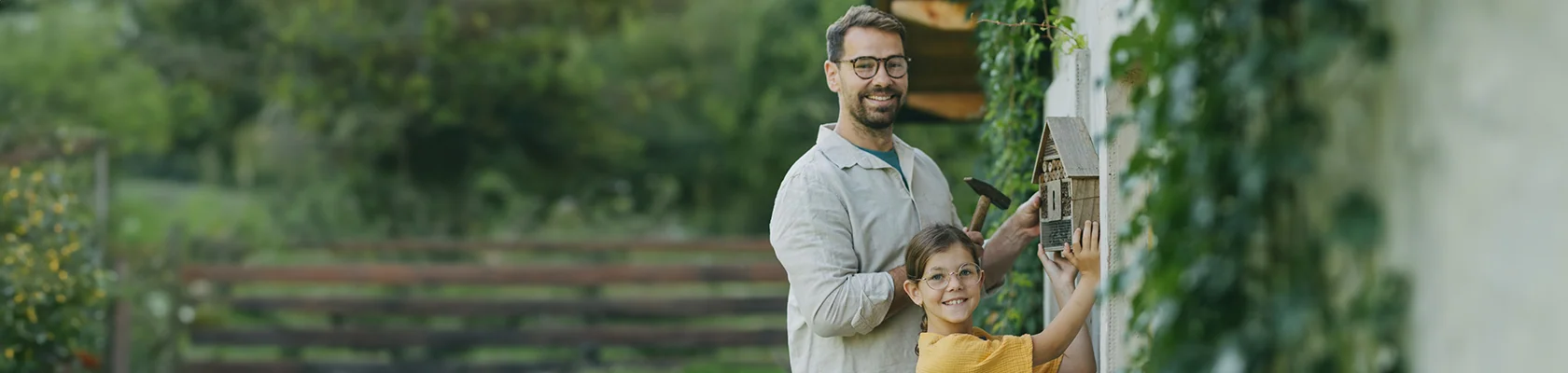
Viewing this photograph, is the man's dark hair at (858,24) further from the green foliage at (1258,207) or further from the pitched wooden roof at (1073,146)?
the green foliage at (1258,207)

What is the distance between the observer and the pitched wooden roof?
7.75 ft

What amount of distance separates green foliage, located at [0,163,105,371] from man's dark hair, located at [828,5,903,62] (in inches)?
171

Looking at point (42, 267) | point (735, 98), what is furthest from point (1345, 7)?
point (735, 98)

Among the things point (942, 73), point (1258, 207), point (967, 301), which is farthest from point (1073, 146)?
point (942, 73)

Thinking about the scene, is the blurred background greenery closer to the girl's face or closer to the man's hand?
the man's hand

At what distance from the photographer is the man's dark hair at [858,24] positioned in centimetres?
257

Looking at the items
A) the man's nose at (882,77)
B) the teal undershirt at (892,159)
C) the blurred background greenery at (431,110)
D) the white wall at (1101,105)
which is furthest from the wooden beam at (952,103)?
the blurred background greenery at (431,110)

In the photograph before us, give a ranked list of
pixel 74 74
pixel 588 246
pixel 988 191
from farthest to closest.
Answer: pixel 74 74 → pixel 588 246 → pixel 988 191

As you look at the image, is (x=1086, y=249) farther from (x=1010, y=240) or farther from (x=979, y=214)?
(x=1010, y=240)

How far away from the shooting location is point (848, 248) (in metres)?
2.49

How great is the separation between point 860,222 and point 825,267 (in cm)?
14

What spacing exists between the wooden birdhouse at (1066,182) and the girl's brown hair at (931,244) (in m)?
0.13

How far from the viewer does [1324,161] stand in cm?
136

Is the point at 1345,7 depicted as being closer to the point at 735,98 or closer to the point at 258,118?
the point at 735,98
